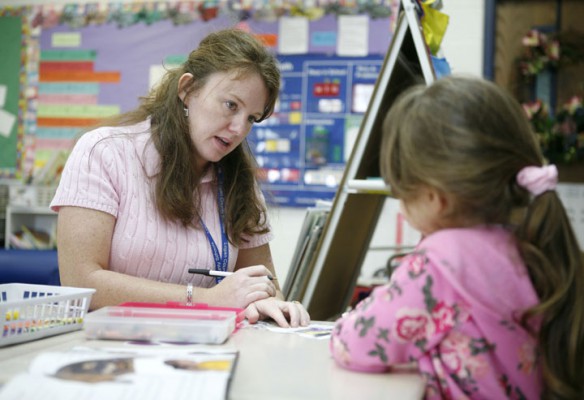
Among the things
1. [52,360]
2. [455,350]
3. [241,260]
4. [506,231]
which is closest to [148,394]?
[52,360]

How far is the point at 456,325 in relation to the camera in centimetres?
78

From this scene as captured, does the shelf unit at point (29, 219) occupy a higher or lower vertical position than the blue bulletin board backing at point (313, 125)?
lower

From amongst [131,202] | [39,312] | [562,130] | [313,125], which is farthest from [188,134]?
[562,130]

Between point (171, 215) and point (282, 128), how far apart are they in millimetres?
2081

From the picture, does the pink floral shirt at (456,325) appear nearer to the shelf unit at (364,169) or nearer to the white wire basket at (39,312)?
the white wire basket at (39,312)

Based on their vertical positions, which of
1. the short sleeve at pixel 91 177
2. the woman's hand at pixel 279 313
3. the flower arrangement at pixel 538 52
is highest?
the flower arrangement at pixel 538 52

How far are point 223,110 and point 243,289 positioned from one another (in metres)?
0.44

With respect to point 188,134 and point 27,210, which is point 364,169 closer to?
point 188,134

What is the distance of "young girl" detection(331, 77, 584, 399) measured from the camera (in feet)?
2.55

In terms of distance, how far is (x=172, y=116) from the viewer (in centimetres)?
148

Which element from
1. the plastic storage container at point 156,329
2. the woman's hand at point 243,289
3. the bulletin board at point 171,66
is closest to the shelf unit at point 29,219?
the bulletin board at point 171,66

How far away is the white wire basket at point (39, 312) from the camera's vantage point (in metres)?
0.88

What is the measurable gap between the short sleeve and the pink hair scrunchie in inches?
33.9

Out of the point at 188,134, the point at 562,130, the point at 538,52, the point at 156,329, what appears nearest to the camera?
the point at 156,329
